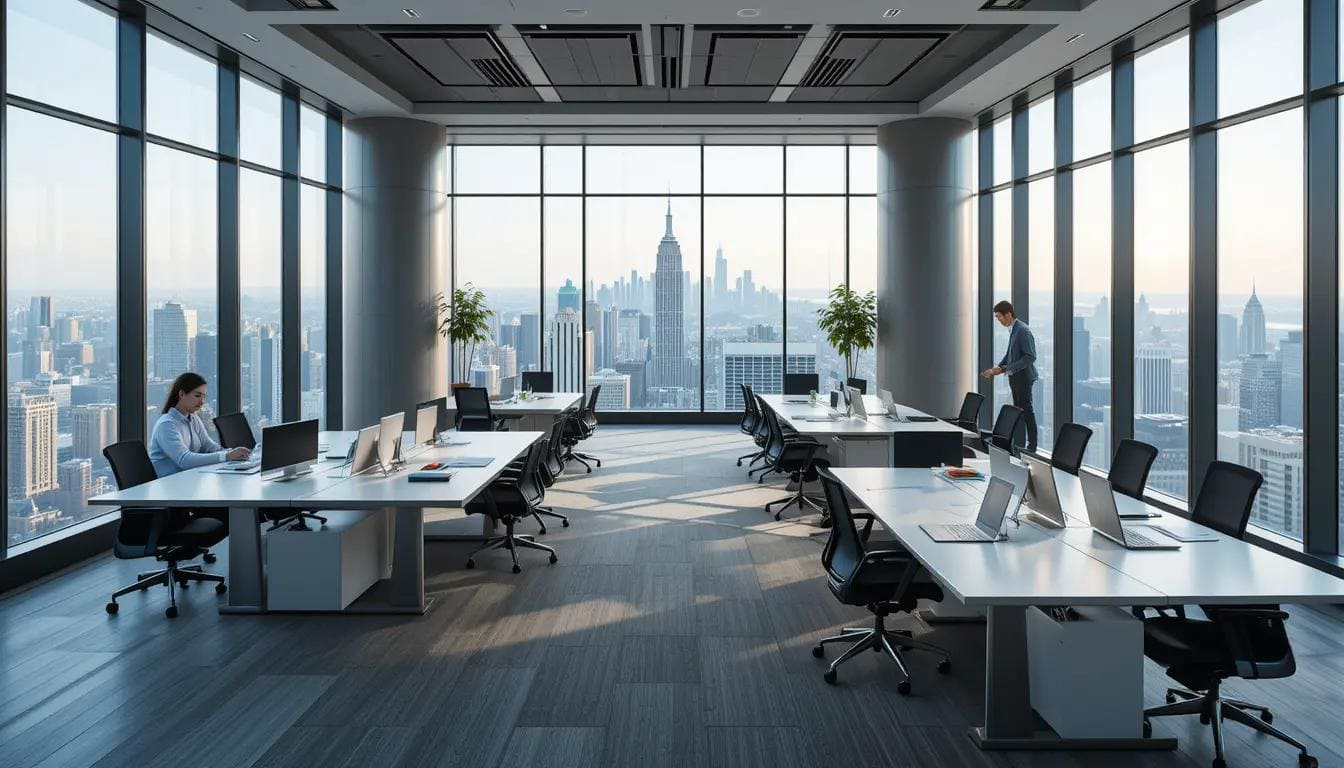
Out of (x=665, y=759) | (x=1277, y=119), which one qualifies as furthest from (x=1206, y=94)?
(x=665, y=759)

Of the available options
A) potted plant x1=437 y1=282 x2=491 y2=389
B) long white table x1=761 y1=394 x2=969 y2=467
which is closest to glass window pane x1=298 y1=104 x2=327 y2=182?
potted plant x1=437 y1=282 x2=491 y2=389

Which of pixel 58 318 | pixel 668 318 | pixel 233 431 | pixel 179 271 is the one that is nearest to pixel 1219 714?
pixel 233 431

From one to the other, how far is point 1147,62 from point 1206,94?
1128 millimetres

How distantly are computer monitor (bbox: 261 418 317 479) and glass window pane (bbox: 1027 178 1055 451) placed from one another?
7285 millimetres

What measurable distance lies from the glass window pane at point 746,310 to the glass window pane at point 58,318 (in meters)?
8.63

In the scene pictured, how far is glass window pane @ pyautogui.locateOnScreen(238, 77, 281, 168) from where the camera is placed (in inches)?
345

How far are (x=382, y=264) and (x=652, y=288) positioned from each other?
441 cm

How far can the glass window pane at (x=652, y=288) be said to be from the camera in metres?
13.7

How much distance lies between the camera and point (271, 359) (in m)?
9.34

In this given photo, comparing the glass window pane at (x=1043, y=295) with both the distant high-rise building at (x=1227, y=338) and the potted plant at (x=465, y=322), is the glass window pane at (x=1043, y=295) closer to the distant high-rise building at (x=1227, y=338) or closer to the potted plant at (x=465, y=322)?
the distant high-rise building at (x=1227, y=338)

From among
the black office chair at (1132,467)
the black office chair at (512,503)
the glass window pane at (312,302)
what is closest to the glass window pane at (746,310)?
the glass window pane at (312,302)

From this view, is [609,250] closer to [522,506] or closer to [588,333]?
[588,333]

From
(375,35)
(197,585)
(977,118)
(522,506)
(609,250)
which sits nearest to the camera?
(197,585)

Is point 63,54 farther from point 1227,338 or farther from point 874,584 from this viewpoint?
point 1227,338
